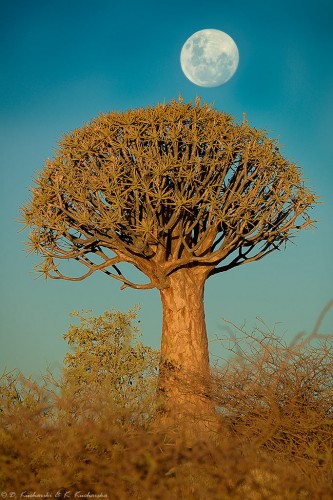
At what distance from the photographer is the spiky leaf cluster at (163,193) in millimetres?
12133

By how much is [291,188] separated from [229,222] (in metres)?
2.43

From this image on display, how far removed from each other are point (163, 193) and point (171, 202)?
0.98m

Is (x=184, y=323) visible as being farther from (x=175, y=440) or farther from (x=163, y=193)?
(x=175, y=440)

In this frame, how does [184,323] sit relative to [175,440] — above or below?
above

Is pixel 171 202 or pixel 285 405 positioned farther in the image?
pixel 171 202

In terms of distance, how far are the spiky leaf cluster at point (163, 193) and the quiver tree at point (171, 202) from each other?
Result: 0.09 feet

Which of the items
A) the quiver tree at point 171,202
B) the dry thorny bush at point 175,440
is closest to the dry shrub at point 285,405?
the dry thorny bush at point 175,440

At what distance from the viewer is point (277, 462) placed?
22.4ft

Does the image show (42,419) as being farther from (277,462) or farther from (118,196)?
(118,196)

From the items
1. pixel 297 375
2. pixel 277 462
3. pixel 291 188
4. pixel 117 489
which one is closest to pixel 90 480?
pixel 117 489

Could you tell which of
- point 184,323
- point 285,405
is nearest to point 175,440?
point 285,405

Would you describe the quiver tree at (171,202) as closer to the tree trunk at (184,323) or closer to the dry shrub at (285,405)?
the tree trunk at (184,323)

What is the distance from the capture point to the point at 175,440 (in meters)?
6.71

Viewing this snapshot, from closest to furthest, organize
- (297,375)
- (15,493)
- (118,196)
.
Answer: (15,493) → (297,375) → (118,196)
